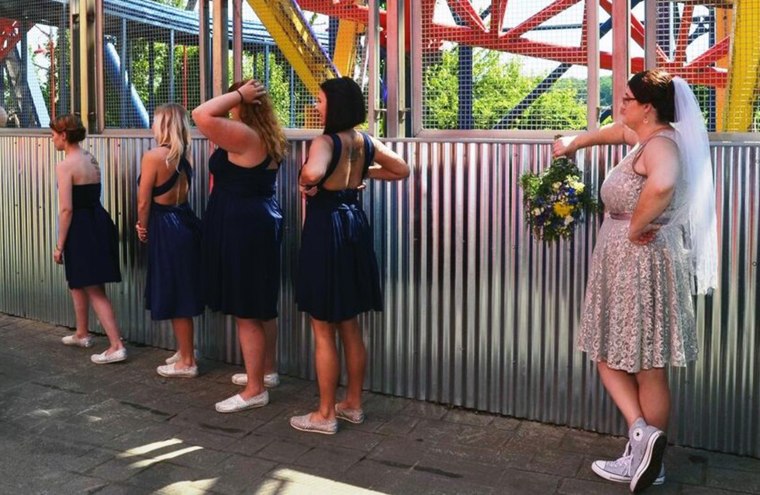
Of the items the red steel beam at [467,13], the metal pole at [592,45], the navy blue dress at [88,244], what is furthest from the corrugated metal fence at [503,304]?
the navy blue dress at [88,244]

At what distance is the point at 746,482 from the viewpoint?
4145 mm

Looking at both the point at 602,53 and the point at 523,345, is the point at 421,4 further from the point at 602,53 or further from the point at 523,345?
the point at 523,345

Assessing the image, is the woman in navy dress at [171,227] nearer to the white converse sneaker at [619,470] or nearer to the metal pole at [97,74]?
the metal pole at [97,74]

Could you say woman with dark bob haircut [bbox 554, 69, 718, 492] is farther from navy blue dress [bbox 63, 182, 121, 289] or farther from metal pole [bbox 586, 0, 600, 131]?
navy blue dress [bbox 63, 182, 121, 289]

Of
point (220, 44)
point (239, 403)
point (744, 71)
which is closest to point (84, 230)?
point (220, 44)

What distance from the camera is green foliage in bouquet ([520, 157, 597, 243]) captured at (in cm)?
452

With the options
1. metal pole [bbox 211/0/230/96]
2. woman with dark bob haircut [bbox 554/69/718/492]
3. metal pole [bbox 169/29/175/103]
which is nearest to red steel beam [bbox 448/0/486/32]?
woman with dark bob haircut [bbox 554/69/718/492]

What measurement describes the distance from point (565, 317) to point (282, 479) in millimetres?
1727

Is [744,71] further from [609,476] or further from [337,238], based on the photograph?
[337,238]

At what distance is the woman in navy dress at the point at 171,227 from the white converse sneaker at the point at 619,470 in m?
2.78

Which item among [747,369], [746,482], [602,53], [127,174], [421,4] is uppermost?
[421,4]

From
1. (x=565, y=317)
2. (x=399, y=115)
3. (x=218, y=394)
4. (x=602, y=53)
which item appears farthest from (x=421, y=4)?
(x=218, y=394)

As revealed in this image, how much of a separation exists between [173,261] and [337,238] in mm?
1547

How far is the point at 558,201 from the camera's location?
4520 mm
